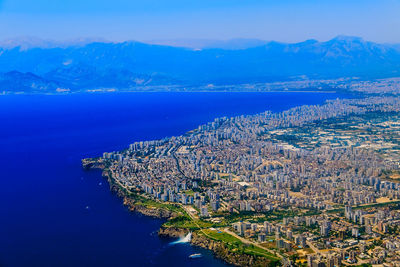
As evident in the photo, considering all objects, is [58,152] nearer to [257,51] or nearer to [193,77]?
[193,77]

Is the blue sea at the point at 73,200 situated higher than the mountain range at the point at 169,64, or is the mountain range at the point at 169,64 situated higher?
the mountain range at the point at 169,64

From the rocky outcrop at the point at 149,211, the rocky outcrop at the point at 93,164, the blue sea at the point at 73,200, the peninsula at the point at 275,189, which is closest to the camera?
the peninsula at the point at 275,189

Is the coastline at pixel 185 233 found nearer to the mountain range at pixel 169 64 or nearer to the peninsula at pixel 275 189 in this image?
the peninsula at pixel 275 189

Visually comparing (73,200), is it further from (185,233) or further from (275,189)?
(275,189)

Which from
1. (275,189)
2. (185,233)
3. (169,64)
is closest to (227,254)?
(185,233)

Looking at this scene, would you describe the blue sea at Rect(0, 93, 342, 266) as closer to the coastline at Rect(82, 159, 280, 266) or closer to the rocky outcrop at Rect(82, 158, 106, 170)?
the coastline at Rect(82, 159, 280, 266)

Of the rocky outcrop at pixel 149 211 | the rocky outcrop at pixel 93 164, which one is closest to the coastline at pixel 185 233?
the rocky outcrop at pixel 149 211

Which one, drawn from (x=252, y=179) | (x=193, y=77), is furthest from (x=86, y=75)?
(x=252, y=179)
